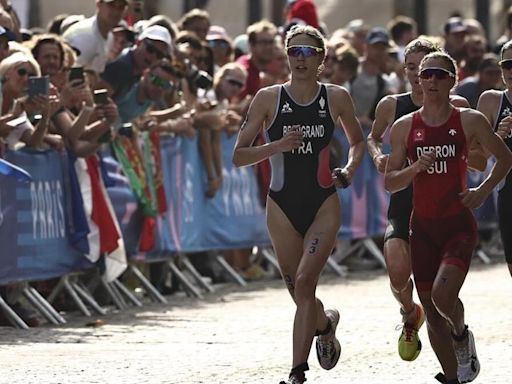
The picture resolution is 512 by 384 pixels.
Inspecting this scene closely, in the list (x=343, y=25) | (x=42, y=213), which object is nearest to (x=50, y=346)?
(x=42, y=213)

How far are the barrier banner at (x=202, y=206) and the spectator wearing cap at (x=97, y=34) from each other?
1.27 metres

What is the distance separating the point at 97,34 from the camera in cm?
1639

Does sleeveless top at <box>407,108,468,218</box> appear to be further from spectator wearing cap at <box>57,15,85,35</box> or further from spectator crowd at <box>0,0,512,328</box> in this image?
spectator wearing cap at <box>57,15,85,35</box>

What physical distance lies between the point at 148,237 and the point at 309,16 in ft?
15.8

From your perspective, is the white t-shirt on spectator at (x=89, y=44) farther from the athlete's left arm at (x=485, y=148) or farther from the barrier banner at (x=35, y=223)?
the athlete's left arm at (x=485, y=148)

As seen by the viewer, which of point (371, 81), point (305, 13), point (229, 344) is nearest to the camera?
point (229, 344)

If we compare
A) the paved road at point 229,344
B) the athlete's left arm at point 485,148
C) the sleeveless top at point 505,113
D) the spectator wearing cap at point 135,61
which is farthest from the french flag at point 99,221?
the athlete's left arm at point 485,148

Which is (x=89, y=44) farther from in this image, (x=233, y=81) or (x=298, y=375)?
(x=298, y=375)

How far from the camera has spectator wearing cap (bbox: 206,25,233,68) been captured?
64.1 ft

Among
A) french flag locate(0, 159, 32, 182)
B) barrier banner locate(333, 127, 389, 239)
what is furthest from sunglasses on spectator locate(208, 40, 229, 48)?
french flag locate(0, 159, 32, 182)

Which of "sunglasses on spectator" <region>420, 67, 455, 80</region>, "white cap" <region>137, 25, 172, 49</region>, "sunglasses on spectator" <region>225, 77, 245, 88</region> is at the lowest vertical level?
"sunglasses on spectator" <region>225, 77, 245, 88</region>

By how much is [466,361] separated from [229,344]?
3055 millimetres

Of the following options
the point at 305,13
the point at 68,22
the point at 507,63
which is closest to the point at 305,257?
the point at 507,63

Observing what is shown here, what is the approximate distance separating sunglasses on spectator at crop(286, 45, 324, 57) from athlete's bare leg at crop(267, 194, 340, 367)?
86 cm
